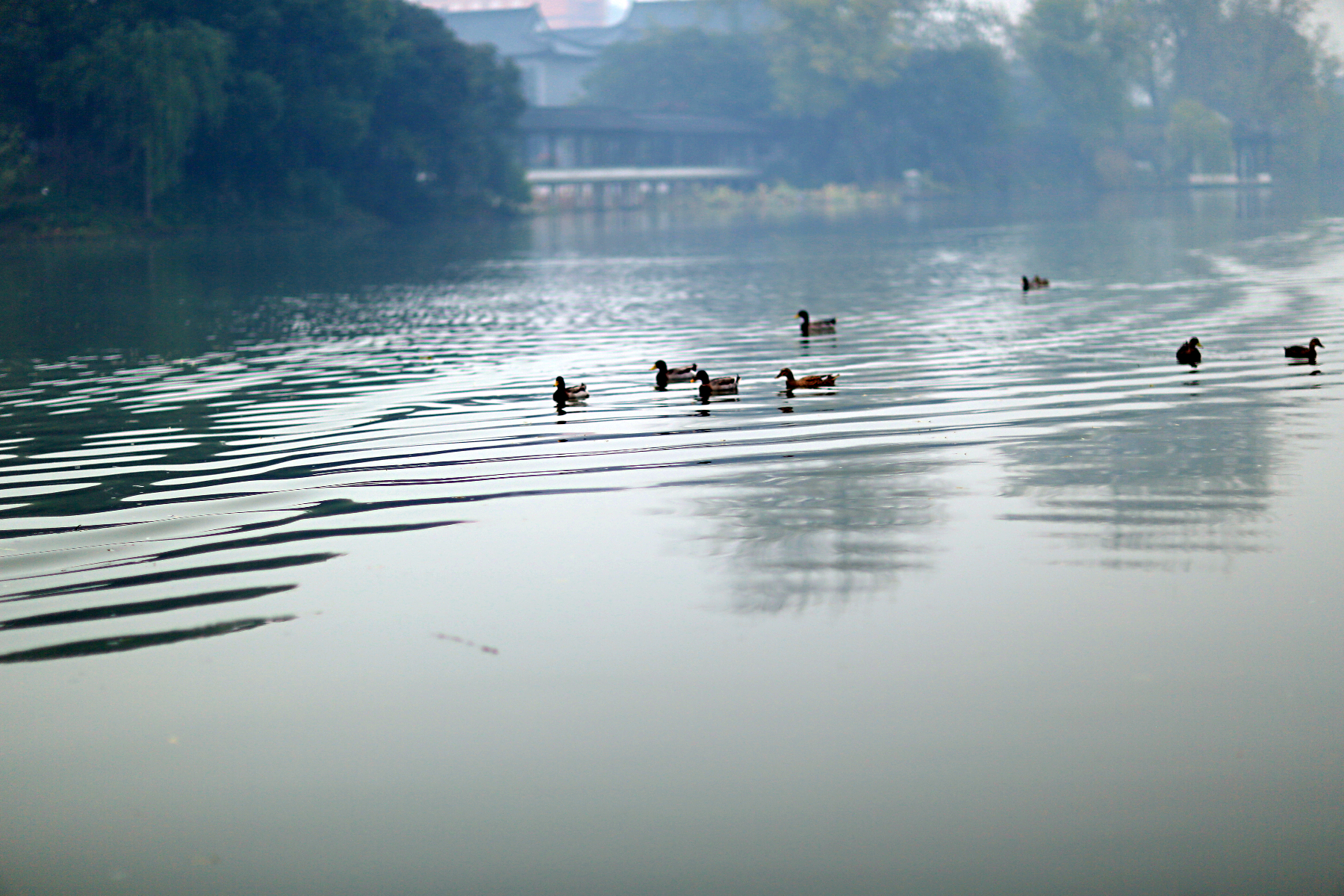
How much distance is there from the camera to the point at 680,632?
6.58 meters

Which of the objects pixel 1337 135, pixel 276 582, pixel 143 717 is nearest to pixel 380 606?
pixel 276 582

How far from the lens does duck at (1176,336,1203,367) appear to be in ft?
49.9

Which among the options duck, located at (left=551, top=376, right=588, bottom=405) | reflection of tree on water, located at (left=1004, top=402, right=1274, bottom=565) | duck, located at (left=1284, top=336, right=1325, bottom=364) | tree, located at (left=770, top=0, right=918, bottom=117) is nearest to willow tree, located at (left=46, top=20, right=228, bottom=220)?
duck, located at (left=551, top=376, right=588, bottom=405)

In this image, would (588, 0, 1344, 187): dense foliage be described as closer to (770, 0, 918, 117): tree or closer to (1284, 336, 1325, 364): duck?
(770, 0, 918, 117): tree

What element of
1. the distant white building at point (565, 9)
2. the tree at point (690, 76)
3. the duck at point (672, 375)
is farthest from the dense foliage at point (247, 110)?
the distant white building at point (565, 9)

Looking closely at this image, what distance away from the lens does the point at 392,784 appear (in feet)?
16.7

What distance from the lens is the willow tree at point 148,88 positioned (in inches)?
1806

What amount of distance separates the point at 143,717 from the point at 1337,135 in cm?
12423

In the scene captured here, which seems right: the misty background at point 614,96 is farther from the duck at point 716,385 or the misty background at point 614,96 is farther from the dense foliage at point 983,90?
the duck at point 716,385

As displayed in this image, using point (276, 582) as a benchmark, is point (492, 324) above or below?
above

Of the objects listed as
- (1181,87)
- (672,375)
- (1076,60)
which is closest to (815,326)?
(672,375)

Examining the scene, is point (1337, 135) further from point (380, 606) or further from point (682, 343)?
point (380, 606)

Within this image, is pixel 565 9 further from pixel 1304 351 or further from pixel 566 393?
pixel 566 393

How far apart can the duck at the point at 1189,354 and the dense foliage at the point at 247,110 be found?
40.1 metres
